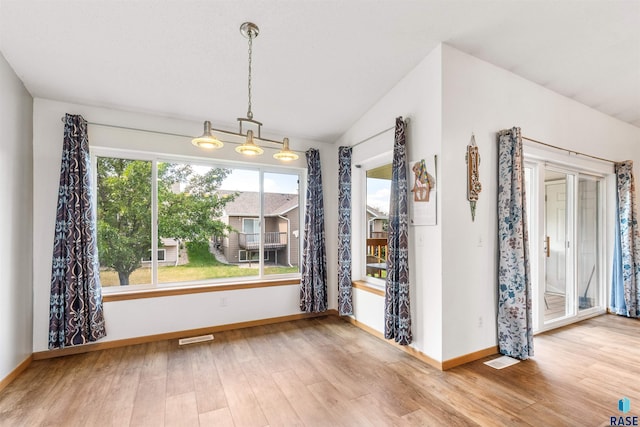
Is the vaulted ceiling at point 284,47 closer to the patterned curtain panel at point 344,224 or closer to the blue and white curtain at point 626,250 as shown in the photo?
the patterned curtain panel at point 344,224

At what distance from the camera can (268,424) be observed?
1903 mm

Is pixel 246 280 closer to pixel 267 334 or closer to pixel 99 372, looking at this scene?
pixel 267 334

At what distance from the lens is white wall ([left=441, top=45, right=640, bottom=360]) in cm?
265

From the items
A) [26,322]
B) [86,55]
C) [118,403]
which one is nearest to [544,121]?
[86,55]

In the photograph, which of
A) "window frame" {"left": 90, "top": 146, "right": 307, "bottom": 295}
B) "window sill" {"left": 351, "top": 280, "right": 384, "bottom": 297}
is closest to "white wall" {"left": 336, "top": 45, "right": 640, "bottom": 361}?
"window sill" {"left": 351, "top": 280, "right": 384, "bottom": 297}

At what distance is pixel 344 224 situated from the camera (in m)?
4.04

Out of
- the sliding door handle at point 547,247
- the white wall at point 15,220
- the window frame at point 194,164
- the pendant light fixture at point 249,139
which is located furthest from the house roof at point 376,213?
the white wall at point 15,220

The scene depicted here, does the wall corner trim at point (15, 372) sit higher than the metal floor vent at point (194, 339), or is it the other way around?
the wall corner trim at point (15, 372)

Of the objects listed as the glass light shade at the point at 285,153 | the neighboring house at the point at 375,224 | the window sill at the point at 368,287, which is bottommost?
the window sill at the point at 368,287

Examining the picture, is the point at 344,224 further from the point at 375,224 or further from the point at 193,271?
the point at 193,271

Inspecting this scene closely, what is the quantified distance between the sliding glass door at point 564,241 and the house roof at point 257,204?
310 centimetres

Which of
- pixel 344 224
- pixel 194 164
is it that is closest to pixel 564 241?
pixel 344 224

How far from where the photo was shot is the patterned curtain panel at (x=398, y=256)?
287 cm

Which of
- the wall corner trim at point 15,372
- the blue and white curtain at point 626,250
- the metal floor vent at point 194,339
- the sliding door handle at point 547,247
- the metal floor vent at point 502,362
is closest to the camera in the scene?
the wall corner trim at point 15,372
